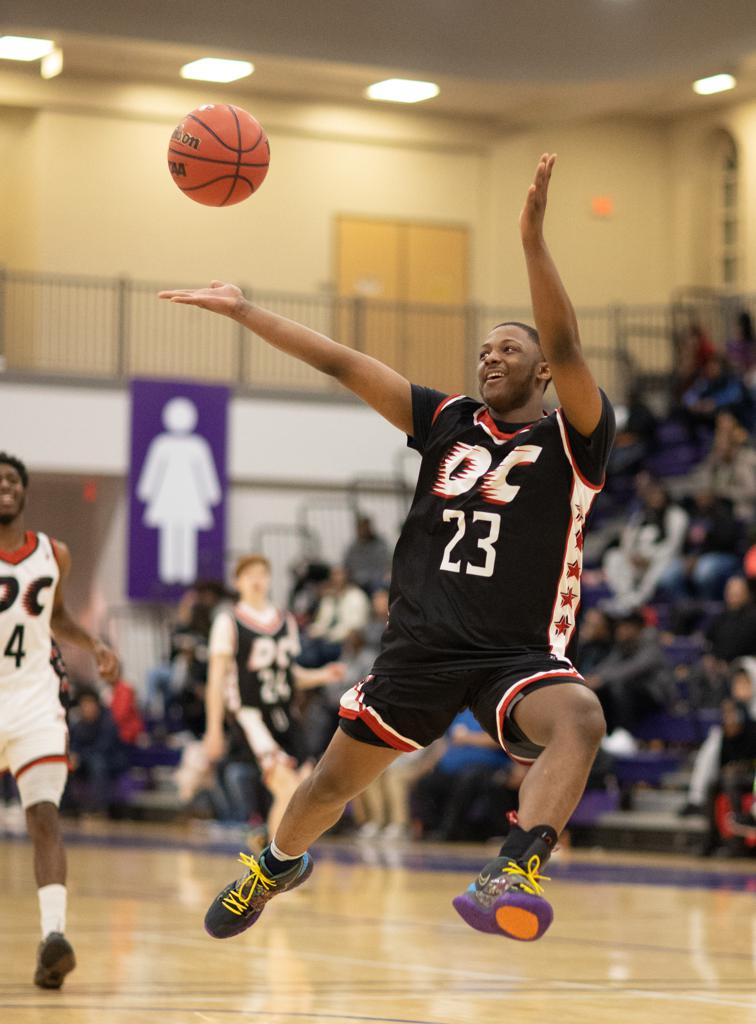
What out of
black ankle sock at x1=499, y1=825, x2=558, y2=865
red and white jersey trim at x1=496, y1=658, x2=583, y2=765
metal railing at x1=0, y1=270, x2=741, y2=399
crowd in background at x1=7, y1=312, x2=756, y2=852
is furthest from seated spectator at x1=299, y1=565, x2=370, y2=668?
black ankle sock at x1=499, y1=825, x2=558, y2=865

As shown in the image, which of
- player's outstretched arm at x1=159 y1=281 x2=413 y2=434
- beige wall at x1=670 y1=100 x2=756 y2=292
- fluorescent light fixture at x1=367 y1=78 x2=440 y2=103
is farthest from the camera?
beige wall at x1=670 y1=100 x2=756 y2=292

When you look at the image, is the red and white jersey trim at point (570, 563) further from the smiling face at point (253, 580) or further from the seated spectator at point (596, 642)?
the seated spectator at point (596, 642)

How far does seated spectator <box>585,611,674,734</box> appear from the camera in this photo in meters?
15.9

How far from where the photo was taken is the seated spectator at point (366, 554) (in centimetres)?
2120

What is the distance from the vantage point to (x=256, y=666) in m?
12.0

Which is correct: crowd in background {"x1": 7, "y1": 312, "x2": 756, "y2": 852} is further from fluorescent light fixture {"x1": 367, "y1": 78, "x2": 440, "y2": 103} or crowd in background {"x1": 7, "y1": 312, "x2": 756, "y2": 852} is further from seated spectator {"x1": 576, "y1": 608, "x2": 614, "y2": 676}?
fluorescent light fixture {"x1": 367, "y1": 78, "x2": 440, "y2": 103}

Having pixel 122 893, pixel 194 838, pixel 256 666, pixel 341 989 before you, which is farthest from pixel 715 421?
pixel 341 989

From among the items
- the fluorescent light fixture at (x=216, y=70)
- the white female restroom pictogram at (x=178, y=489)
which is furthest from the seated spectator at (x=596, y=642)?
the fluorescent light fixture at (x=216, y=70)

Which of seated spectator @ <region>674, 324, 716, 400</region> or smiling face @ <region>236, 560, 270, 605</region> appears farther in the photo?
seated spectator @ <region>674, 324, 716, 400</region>

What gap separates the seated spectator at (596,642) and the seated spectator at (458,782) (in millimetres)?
1146

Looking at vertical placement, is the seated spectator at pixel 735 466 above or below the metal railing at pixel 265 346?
below

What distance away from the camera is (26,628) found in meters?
7.47

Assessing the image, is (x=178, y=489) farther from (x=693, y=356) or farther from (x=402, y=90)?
(x=402, y=90)

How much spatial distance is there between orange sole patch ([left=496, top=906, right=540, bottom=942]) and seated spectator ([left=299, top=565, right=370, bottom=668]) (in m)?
13.9
